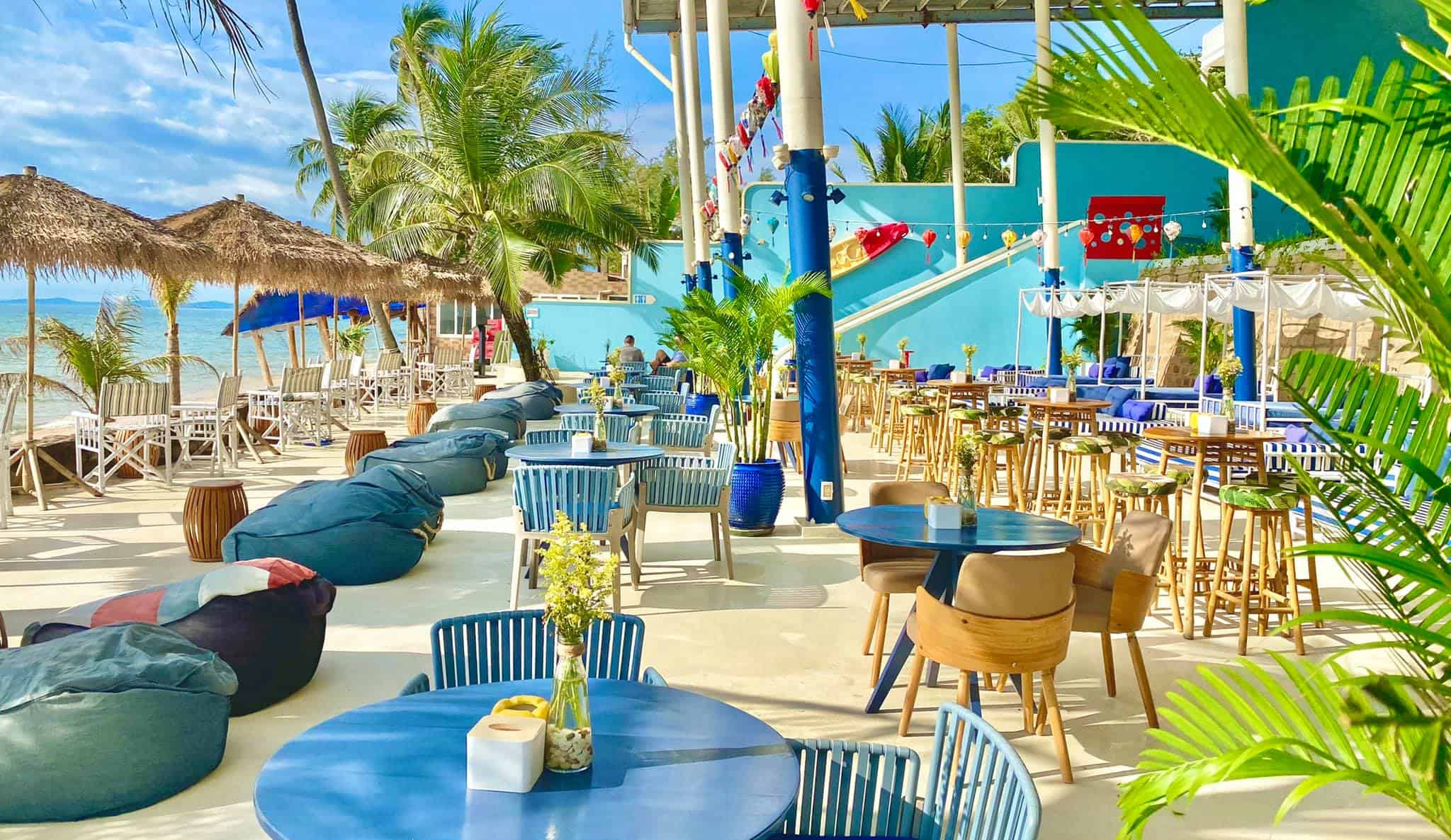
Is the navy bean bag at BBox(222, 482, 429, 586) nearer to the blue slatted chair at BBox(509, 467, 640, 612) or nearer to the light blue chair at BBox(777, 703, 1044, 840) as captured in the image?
the blue slatted chair at BBox(509, 467, 640, 612)

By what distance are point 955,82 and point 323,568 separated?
16.9 m

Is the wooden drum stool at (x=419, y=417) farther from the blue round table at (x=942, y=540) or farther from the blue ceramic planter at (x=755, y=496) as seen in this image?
the blue round table at (x=942, y=540)

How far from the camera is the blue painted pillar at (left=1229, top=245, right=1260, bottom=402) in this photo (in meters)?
11.9

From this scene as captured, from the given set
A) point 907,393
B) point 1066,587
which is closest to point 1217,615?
point 1066,587

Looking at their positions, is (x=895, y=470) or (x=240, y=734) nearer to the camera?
Result: (x=240, y=734)

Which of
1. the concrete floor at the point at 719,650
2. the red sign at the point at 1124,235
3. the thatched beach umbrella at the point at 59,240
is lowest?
the concrete floor at the point at 719,650

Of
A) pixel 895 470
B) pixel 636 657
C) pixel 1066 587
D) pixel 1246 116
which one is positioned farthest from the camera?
pixel 895 470

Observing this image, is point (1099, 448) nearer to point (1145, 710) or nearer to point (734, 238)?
point (1145, 710)

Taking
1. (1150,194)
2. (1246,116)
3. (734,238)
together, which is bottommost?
(1246,116)

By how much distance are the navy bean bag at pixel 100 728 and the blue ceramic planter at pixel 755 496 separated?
4682 mm

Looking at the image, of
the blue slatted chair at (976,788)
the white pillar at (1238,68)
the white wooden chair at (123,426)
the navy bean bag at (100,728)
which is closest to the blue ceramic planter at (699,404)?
the white wooden chair at (123,426)

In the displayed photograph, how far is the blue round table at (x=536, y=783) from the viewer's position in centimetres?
195

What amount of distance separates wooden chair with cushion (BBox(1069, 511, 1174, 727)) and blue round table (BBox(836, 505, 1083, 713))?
169mm

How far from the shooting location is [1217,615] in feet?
19.4
